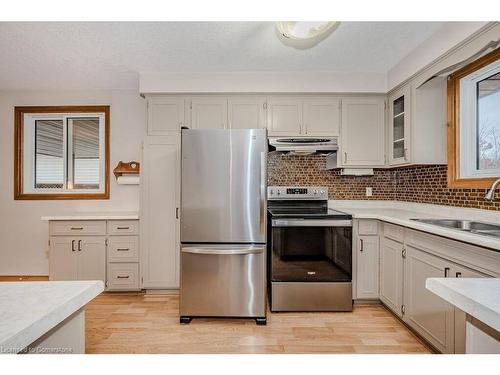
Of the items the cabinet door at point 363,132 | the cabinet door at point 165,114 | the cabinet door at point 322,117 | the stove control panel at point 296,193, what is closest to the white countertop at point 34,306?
the cabinet door at point 165,114

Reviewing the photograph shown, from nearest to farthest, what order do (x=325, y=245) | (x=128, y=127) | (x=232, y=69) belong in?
(x=325, y=245) → (x=232, y=69) → (x=128, y=127)

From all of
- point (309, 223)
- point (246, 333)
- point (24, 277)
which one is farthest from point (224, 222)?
point (24, 277)

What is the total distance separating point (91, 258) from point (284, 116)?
246 centimetres

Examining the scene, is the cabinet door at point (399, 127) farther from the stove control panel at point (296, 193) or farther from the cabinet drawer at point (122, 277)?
the cabinet drawer at point (122, 277)

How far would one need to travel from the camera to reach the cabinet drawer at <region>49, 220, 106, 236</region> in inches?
114

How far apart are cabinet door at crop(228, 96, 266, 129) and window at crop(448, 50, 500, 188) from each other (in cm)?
165

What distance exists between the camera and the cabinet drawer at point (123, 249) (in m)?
2.90

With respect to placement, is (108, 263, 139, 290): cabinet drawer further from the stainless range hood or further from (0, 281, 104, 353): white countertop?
(0, 281, 104, 353): white countertop

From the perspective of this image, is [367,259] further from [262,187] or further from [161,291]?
[161,291]

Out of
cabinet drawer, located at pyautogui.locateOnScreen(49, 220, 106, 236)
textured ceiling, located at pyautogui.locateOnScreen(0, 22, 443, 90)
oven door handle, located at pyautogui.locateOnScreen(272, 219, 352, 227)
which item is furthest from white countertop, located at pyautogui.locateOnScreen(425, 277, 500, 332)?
cabinet drawer, located at pyautogui.locateOnScreen(49, 220, 106, 236)

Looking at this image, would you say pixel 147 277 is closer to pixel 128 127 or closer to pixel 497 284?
pixel 128 127
